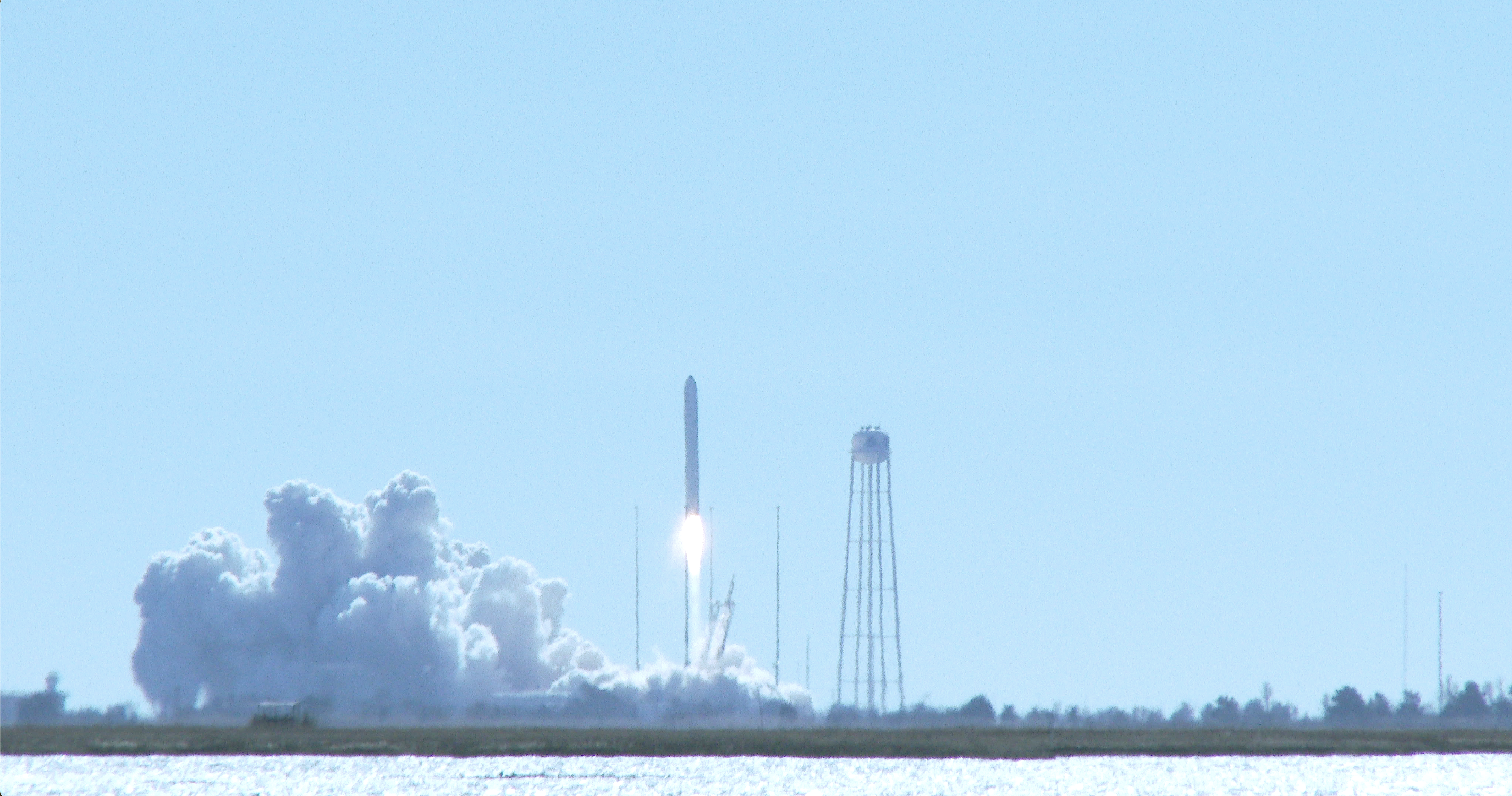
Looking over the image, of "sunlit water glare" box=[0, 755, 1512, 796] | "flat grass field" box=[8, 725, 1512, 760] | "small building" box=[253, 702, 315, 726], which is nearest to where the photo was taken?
"sunlit water glare" box=[0, 755, 1512, 796]

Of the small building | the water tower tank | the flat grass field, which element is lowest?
the flat grass field

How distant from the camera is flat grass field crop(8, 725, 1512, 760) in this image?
15638 centimetres

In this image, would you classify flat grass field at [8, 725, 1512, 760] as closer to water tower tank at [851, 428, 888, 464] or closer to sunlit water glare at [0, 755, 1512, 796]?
sunlit water glare at [0, 755, 1512, 796]

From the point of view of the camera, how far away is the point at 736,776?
465 feet

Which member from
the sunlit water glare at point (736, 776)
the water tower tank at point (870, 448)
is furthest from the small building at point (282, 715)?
the water tower tank at point (870, 448)

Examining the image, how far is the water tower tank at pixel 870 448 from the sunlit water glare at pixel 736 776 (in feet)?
87.3

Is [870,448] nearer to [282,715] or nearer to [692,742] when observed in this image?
[692,742]

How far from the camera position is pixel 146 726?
18638 cm

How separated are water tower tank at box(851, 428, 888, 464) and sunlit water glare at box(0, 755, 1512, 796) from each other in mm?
26619

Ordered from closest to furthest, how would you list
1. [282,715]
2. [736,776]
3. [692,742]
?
[736,776], [692,742], [282,715]

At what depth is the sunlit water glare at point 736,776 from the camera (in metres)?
126

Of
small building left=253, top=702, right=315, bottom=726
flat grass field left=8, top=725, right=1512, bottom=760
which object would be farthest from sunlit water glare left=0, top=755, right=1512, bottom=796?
small building left=253, top=702, right=315, bottom=726

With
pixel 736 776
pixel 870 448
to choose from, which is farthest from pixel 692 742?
pixel 870 448

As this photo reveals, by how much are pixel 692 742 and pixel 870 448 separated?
1220 inches
